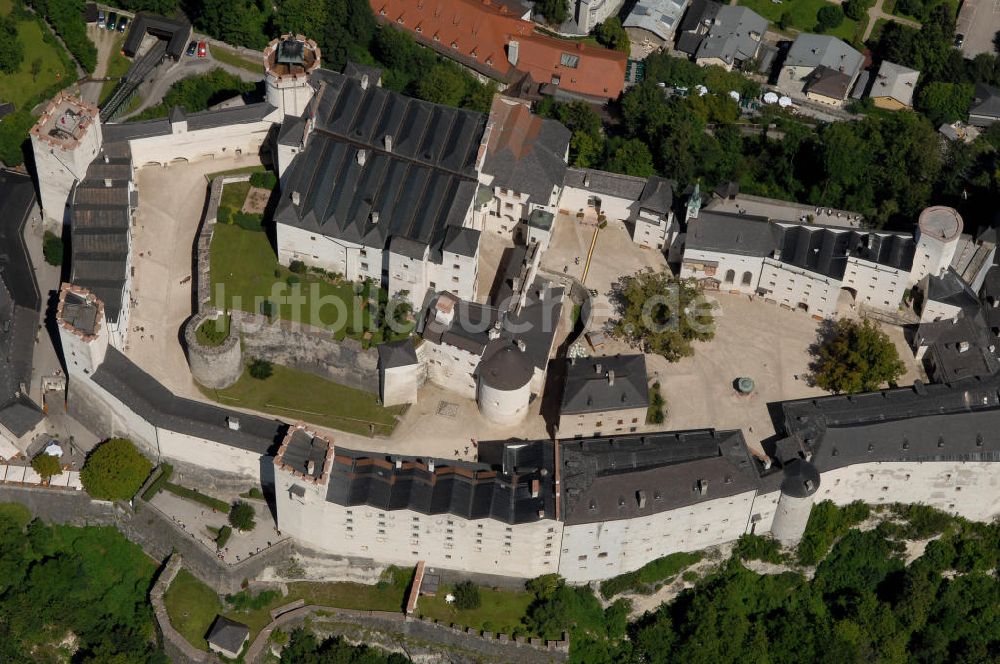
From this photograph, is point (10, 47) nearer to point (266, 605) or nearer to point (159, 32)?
point (159, 32)

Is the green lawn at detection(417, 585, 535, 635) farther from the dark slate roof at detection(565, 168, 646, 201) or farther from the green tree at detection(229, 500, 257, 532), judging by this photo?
the dark slate roof at detection(565, 168, 646, 201)

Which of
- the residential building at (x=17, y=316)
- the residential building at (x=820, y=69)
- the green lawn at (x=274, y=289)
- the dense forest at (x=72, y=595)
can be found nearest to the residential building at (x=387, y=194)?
the green lawn at (x=274, y=289)

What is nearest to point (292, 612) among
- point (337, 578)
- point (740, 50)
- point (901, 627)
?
point (337, 578)

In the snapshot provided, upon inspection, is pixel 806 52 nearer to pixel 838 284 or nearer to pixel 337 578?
pixel 838 284

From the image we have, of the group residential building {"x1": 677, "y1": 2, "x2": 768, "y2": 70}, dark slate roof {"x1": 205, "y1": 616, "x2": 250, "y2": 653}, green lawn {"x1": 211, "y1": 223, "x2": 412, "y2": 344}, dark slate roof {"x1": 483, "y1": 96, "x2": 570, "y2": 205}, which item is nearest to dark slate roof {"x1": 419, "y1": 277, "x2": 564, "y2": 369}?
green lawn {"x1": 211, "y1": 223, "x2": 412, "y2": 344}

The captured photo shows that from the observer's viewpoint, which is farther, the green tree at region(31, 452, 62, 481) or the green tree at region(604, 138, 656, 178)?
the green tree at region(604, 138, 656, 178)

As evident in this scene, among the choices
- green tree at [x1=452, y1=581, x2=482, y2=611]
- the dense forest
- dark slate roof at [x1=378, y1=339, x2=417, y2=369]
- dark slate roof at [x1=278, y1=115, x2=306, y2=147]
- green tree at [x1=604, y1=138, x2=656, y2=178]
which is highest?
dark slate roof at [x1=278, y1=115, x2=306, y2=147]

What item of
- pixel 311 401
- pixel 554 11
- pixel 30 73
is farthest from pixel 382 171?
pixel 30 73
